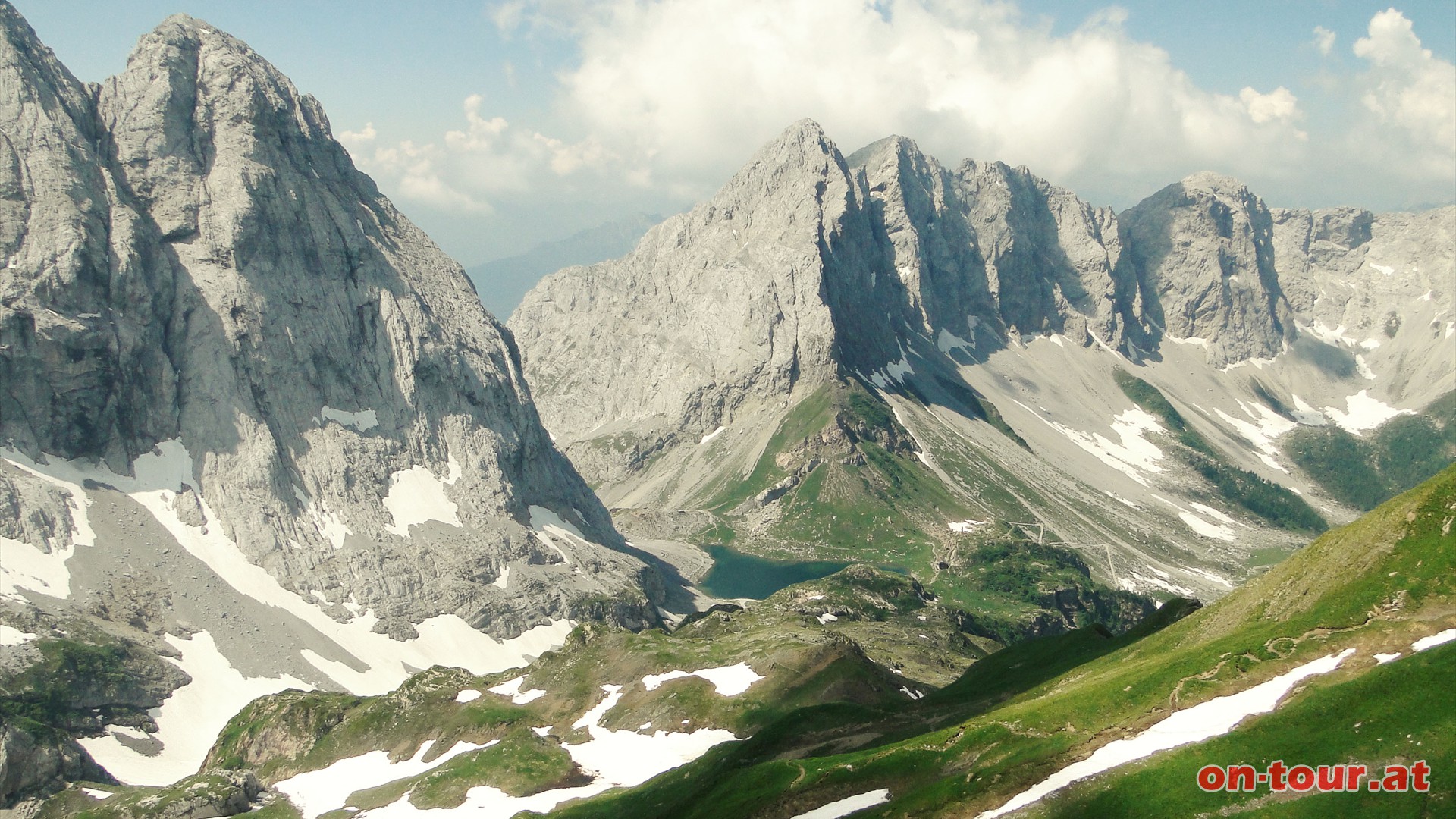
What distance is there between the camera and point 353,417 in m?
186

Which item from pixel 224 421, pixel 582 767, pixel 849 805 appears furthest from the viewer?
pixel 224 421

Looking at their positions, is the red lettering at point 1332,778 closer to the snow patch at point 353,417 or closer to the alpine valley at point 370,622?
the alpine valley at point 370,622

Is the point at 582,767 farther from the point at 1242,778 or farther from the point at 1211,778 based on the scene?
the point at 1242,778

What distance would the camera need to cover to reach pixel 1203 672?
151 ft

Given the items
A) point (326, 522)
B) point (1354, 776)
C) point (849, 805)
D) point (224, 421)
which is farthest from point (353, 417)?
point (1354, 776)

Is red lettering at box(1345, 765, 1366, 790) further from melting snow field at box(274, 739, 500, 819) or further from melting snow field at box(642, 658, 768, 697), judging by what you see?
melting snow field at box(274, 739, 500, 819)

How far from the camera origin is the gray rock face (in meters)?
156

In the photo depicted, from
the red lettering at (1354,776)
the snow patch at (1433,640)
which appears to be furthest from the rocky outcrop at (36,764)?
the snow patch at (1433,640)

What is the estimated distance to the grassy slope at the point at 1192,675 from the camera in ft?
142

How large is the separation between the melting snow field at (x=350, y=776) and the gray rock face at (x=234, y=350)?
240 ft

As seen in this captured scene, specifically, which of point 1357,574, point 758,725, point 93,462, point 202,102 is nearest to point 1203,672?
point 1357,574

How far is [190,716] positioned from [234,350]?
228ft

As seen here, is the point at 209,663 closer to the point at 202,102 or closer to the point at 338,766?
the point at 338,766

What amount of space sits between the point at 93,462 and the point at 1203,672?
165217 mm
